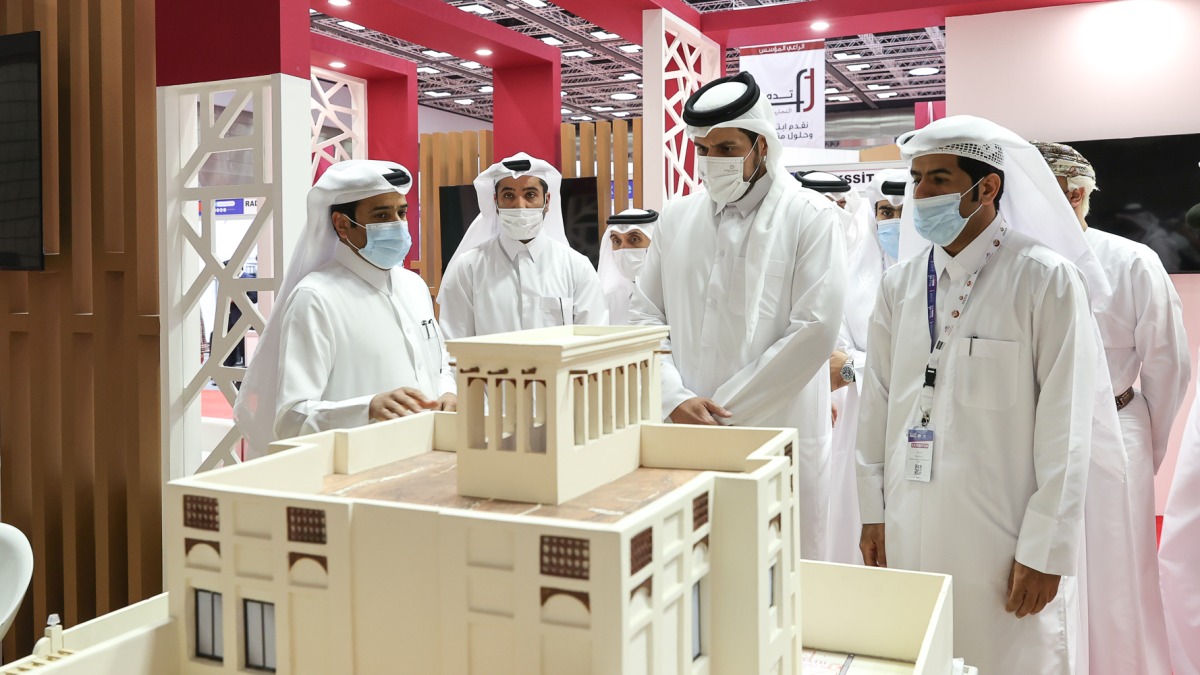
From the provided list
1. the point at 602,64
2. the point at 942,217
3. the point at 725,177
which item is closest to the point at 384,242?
the point at 725,177

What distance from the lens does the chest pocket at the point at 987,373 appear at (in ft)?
7.77

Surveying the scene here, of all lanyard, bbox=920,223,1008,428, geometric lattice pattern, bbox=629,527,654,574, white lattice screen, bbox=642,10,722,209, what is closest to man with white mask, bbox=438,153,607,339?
lanyard, bbox=920,223,1008,428

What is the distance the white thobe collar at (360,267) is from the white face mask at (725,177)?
38.7 inches

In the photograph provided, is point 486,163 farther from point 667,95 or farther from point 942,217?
point 942,217

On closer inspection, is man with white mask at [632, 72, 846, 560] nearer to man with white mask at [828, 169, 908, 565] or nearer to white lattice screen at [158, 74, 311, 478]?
man with white mask at [828, 169, 908, 565]

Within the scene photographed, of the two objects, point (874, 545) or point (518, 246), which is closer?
point (874, 545)

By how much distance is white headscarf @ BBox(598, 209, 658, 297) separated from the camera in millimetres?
6465

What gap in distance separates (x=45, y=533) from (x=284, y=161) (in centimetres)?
190

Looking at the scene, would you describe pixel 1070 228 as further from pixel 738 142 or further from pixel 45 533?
pixel 45 533

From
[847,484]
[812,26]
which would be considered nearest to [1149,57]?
[812,26]

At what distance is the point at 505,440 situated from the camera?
1.31 metres

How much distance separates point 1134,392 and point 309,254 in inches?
119

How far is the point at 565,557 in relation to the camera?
1.02 meters

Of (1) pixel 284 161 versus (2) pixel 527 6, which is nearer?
(1) pixel 284 161
